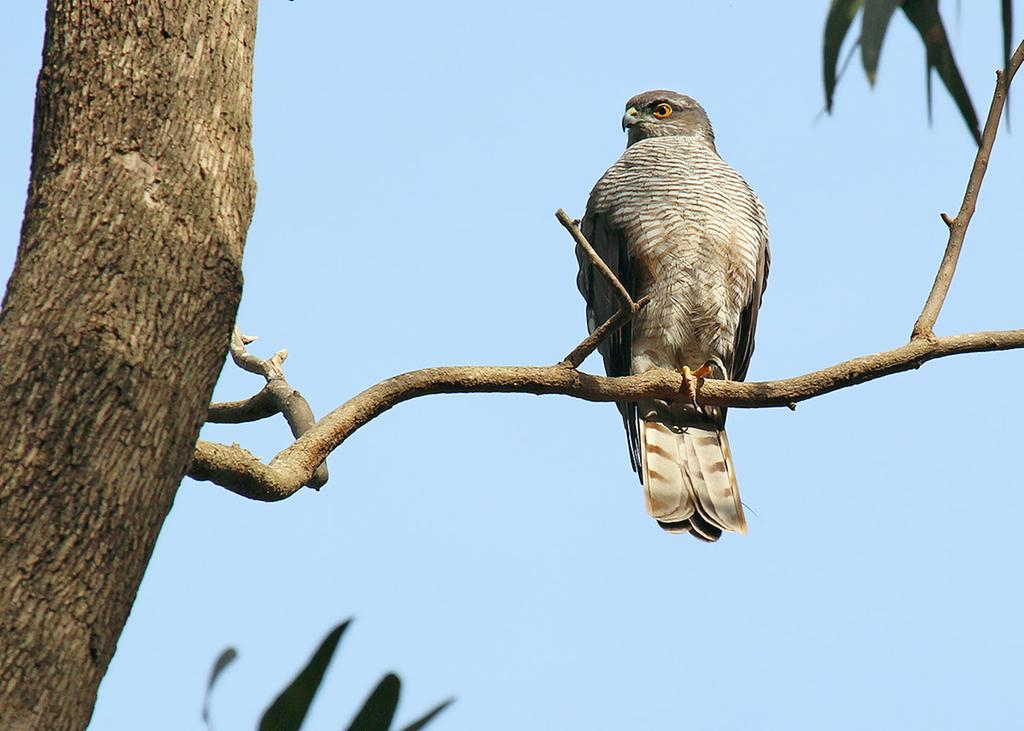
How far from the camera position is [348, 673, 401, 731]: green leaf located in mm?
1964

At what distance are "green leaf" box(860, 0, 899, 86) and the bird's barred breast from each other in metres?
3.62

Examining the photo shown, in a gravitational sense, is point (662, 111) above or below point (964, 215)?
above

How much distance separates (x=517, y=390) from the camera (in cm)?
323

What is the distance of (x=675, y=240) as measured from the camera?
559 centimetres

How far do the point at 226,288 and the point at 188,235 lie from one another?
0.37 feet

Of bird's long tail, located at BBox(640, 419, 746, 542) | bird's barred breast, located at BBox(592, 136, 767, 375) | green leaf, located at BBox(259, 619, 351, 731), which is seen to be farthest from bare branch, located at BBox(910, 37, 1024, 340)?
green leaf, located at BBox(259, 619, 351, 731)

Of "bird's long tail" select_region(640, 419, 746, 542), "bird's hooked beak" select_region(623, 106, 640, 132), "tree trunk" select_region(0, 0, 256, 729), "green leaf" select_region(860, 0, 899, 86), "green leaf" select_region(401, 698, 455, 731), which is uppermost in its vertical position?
"bird's hooked beak" select_region(623, 106, 640, 132)

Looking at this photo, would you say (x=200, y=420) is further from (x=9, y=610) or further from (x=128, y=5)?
(x=128, y=5)

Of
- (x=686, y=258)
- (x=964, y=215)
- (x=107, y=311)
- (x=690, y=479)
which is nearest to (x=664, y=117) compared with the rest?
(x=686, y=258)

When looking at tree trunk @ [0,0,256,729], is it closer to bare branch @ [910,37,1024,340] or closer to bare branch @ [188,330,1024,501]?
bare branch @ [188,330,1024,501]

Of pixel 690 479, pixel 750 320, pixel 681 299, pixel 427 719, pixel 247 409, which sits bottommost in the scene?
pixel 427 719

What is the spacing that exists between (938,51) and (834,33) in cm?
17

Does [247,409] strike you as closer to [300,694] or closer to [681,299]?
[300,694]

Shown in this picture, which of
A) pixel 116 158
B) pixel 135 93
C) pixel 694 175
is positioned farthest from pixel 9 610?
pixel 694 175
